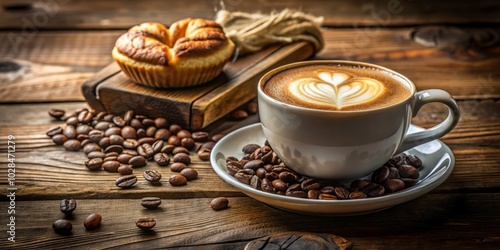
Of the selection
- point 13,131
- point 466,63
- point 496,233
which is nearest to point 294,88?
point 496,233

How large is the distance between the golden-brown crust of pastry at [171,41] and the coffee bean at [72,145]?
0.33 m

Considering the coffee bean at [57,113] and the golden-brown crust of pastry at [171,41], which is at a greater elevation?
the golden-brown crust of pastry at [171,41]

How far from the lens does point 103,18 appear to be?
115 inches

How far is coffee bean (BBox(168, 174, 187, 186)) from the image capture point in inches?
61.1

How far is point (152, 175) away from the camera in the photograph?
62.2 inches

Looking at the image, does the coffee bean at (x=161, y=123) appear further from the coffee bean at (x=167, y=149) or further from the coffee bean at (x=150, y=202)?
the coffee bean at (x=150, y=202)

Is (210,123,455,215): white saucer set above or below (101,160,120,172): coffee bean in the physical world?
below

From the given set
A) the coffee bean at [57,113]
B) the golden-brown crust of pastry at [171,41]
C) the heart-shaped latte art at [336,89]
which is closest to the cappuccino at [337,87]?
the heart-shaped latte art at [336,89]

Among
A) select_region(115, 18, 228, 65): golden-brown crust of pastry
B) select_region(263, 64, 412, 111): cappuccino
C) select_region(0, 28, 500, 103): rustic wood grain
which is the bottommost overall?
select_region(0, 28, 500, 103): rustic wood grain

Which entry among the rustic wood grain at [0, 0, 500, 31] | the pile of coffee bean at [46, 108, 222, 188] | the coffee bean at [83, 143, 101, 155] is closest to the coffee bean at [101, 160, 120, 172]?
the pile of coffee bean at [46, 108, 222, 188]

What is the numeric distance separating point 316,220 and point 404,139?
288mm

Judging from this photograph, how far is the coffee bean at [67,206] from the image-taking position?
1.42m

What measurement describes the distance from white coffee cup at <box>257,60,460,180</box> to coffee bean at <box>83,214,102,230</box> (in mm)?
405

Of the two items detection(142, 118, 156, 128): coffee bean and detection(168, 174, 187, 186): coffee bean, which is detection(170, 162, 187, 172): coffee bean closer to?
detection(168, 174, 187, 186): coffee bean
